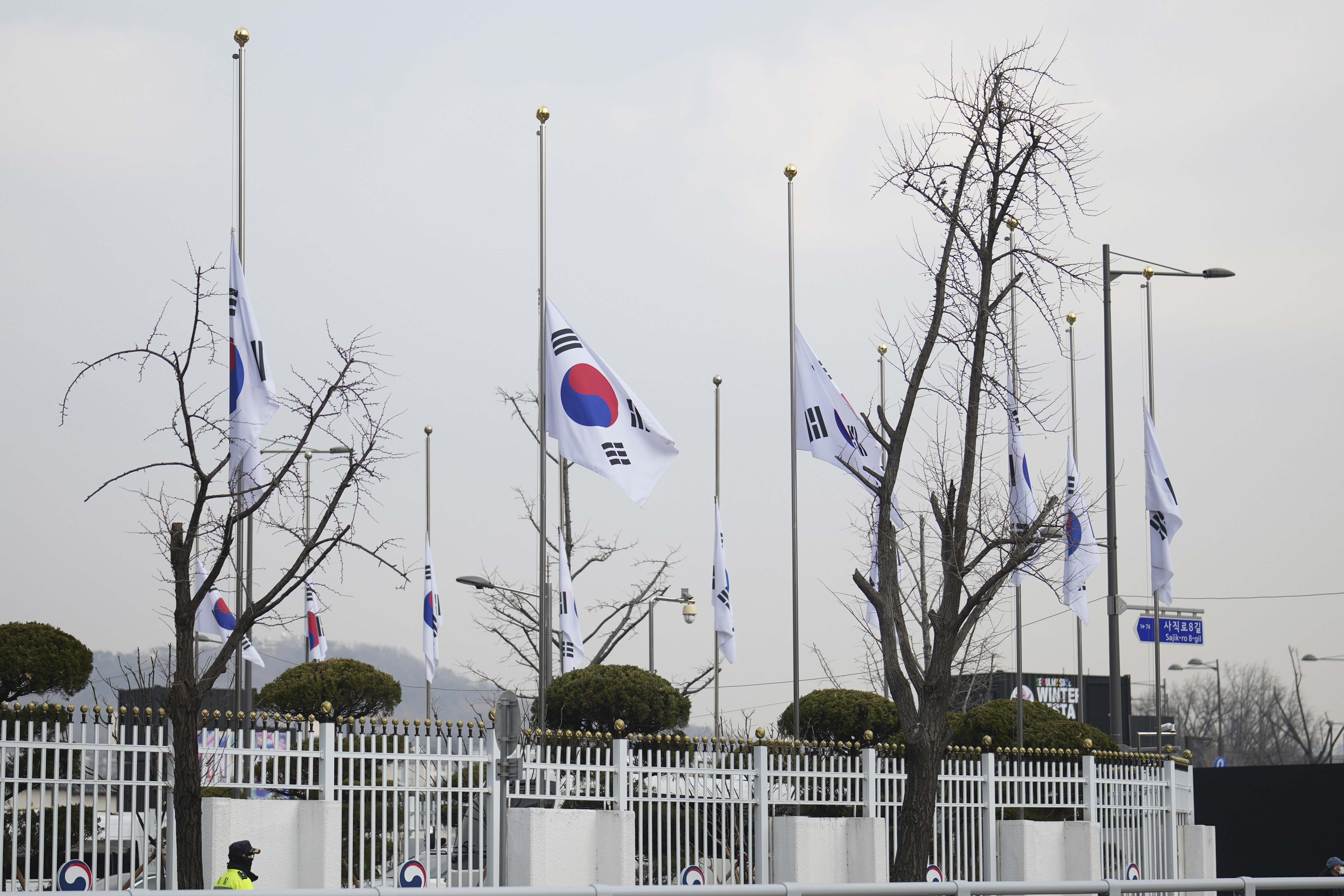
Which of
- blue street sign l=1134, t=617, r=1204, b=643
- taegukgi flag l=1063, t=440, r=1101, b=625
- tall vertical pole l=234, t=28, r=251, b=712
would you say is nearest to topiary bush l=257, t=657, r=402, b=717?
tall vertical pole l=234, t=28, r=251, b=712

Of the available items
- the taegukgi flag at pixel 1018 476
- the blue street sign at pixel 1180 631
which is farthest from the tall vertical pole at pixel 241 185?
the blue street sign at pixel 1180 631

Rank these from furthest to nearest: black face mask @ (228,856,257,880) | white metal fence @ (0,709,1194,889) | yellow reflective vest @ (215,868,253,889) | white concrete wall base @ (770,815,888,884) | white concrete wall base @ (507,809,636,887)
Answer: white concrete wall base @ (770,815,888,884) → white concrete wall base @ (507,809,636,887) → white metal fence @ (0,709,1194,889) → black face mask @ (228,856,257,880) → yellow reflective vest @ (215,868,253,889)

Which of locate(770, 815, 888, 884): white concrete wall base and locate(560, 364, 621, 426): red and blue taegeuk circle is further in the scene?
locate(560, 364, 621, 426): red and blue taegeuk circle

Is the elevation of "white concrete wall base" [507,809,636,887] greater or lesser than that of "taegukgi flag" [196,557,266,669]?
lesser

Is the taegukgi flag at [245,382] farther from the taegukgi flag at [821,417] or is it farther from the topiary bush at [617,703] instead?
the taegukgi flag at [821,417]

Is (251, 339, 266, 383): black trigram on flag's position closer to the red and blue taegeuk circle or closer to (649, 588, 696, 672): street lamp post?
the red and blue taegeuk circle

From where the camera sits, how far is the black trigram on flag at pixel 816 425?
20547 mm

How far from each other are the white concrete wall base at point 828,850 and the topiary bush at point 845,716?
2.51m

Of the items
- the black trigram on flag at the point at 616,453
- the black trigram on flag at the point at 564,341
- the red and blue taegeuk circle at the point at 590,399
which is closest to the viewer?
the black trigram on flag at the point at 616,453

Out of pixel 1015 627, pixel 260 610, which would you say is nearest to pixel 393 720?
pixel 260 610

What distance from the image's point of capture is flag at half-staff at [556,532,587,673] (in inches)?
877

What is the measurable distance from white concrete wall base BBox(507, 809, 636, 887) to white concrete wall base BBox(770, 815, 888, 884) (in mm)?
2107

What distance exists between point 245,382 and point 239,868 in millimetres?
6508

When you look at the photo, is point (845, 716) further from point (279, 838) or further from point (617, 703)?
point (279, 838)
